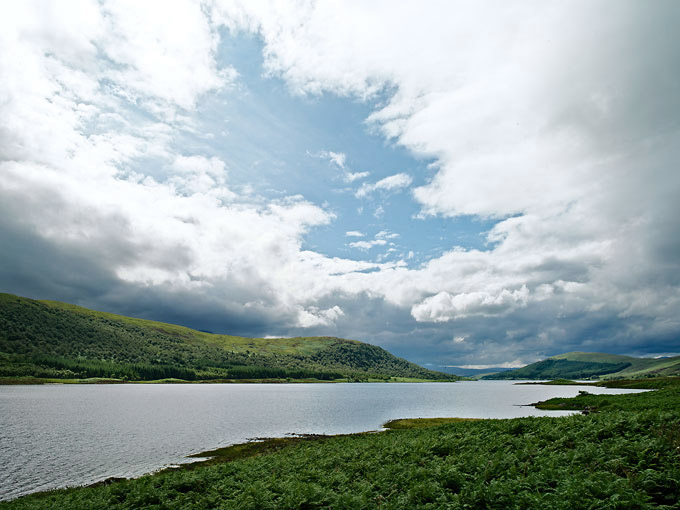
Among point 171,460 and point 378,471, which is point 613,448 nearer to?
point 378,471

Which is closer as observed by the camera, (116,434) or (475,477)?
(475,477)

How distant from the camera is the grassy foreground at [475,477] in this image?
49.6ft

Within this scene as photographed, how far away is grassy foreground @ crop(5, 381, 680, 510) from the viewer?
49.6 feet

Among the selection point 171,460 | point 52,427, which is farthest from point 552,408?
point 52,427

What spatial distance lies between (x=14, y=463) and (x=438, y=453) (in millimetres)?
57556

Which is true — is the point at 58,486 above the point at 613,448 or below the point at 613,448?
below

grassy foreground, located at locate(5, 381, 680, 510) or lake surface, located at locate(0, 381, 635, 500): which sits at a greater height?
grassy foreground, located at locate(5, 381, 680, 510)

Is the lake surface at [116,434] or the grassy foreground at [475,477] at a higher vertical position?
the grassy foreground at [475,477]

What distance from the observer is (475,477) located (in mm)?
19203

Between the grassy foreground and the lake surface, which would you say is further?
the lake surface

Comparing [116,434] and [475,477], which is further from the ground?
[475,477]

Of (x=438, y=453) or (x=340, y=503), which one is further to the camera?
(x=438, y=453)

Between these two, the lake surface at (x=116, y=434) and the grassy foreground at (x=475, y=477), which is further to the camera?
the lake surface at (x=116, y=434)

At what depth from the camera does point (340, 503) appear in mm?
18422
